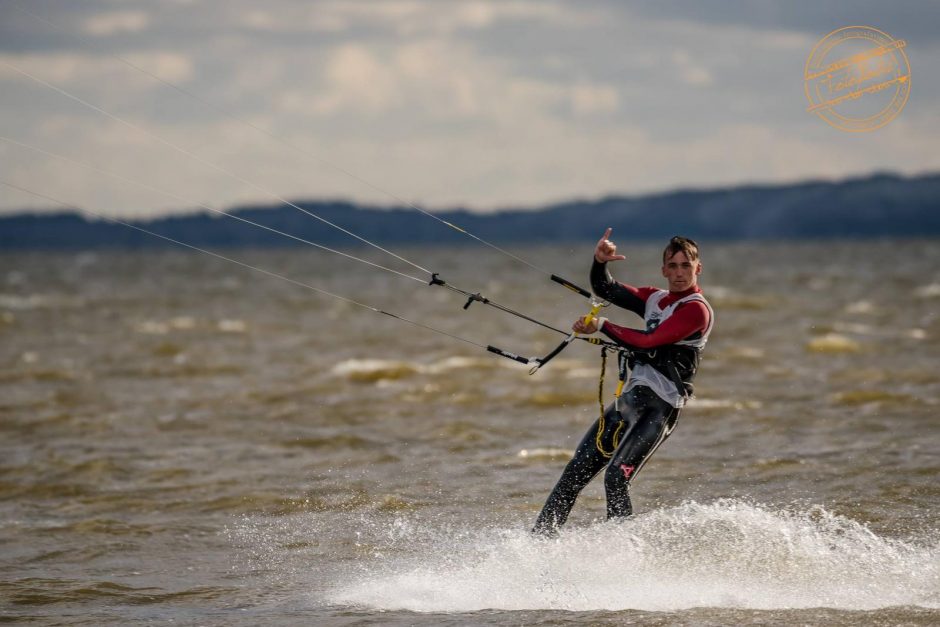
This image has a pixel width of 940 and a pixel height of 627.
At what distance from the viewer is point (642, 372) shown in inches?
310

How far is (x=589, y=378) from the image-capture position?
1888cm

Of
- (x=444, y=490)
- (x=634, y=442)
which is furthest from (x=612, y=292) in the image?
(x=444, y=490)

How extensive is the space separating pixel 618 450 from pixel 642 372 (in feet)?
1.74

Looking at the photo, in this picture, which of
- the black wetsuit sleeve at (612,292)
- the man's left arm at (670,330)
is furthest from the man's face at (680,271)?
the black wetsuit sleeve at (612,292)

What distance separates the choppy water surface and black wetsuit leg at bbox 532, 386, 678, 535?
0.19 m

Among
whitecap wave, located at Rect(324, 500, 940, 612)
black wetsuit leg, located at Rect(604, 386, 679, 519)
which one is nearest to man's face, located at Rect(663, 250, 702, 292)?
black wetsuit leg, located at Rect(604, 386, 679, 519)

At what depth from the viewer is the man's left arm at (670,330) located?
7.48m

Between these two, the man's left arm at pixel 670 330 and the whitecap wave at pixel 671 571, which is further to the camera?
the man's left arm at pixel 670 330

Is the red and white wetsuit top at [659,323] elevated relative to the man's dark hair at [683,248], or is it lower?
lower

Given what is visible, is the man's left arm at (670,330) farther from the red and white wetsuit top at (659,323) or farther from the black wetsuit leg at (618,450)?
the black wetsuit leg at (618,450)

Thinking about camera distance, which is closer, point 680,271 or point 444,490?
point 680,271

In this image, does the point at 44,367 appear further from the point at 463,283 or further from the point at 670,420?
the point at 463,283

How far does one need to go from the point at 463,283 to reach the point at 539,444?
53.1 m

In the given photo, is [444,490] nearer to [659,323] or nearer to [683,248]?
[659,323]
